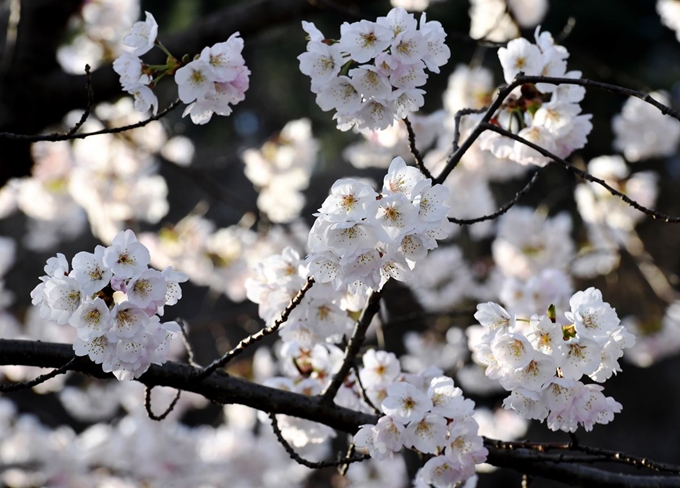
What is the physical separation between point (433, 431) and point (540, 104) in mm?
538

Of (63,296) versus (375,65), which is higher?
(375,65)

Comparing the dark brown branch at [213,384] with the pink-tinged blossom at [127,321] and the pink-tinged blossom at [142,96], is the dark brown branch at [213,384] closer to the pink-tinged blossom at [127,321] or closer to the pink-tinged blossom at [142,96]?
the pink-tinged blossom at [127,321]

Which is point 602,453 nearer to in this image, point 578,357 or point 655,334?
point 578,357

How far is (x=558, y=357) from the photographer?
90 cm

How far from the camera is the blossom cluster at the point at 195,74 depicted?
1012 millimetres

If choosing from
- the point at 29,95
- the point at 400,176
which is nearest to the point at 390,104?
the point at 400,176

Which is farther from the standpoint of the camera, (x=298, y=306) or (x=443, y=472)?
(x=298, y=306)

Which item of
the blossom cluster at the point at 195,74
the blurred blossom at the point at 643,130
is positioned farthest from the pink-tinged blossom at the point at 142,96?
the blurred blossom at the point at 643,130

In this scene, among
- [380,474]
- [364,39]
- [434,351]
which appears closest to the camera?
[364,39]

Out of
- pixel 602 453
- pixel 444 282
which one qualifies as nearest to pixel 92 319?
pixel 602 453

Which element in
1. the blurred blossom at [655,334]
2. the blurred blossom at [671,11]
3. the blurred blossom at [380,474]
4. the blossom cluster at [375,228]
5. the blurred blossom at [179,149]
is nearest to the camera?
the blossom cluster at [375,228]

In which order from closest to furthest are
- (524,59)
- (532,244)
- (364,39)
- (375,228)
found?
(375,228) < (364,39) < (524,59) < (532,244)

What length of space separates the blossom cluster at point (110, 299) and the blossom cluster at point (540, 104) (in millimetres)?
592

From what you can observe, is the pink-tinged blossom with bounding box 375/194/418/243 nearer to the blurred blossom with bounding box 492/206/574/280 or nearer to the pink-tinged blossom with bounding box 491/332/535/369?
the pink-tinged blossom with bounding box 491/332/535/369
